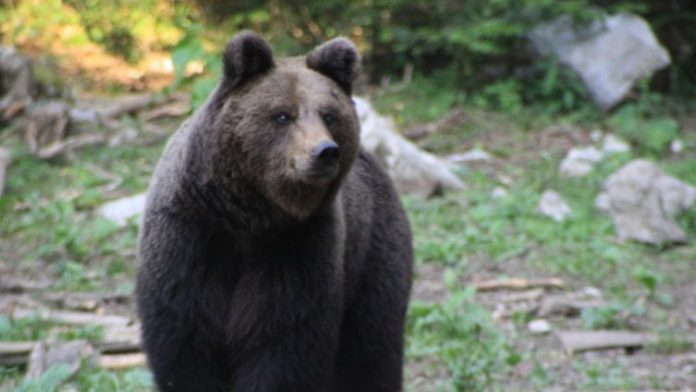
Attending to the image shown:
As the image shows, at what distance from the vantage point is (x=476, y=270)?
28.1 ft

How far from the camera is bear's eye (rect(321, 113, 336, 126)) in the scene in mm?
4316

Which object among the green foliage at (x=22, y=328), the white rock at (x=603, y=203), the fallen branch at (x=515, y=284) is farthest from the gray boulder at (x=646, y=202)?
the green foliage at (x=22, y=328)

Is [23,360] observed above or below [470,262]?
above

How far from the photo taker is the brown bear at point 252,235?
14.1 ft

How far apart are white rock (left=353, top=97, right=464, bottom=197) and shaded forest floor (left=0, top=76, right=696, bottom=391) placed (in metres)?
0.20

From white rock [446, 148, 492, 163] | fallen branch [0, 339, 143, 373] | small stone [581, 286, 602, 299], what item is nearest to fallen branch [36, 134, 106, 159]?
white rock [446, 148, 492, 163]

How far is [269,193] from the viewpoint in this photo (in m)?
4.36

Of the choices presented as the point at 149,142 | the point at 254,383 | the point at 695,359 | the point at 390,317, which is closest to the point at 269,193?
the point at 254,383

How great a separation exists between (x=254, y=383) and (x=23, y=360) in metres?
2.04

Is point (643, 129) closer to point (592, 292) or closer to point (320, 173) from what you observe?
point (592, 292)

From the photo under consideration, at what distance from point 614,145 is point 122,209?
579cm

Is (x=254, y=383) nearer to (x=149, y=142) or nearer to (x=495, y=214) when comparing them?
(x=495, y=214)

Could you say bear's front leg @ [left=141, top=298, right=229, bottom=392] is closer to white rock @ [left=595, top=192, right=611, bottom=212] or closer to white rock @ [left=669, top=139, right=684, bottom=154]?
white rock @ [left=595, top=192, right=611, bottom=212]

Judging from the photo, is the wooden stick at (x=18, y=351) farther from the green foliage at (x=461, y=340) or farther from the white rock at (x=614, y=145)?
the white rock at (x=614, y=145)
